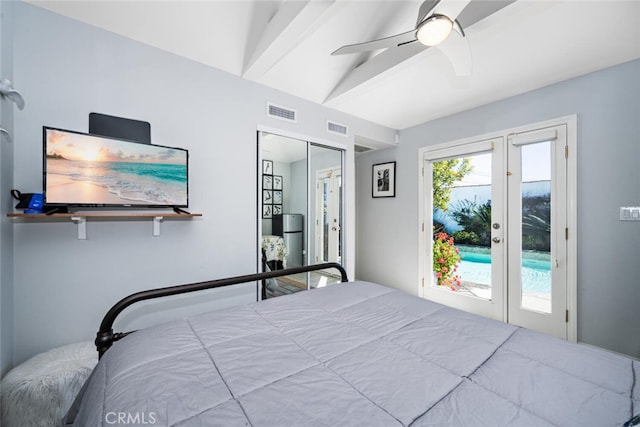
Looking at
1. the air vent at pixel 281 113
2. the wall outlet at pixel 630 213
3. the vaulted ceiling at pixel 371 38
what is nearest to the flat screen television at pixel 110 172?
the vaulted ceiling at pixel 371 38

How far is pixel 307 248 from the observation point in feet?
10.2

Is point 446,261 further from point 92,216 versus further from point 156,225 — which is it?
point 92,216

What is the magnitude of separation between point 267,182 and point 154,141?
3.52 ft

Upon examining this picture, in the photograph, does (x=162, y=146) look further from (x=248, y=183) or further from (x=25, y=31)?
(x=25, y=31)

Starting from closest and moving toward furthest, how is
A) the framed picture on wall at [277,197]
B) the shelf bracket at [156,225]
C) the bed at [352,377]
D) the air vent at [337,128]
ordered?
the bed at [352,377], the shelf bracket at [156,225], the framed picture on wall at [277,197], the air vent at [337,128]

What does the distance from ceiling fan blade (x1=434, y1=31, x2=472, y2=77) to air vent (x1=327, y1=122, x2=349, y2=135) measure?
1.54 meters

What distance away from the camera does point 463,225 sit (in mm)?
3213

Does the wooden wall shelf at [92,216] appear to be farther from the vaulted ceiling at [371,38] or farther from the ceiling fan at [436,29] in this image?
the ceiling fan at [436,29]

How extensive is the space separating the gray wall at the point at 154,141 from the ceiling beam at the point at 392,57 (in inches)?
29.2

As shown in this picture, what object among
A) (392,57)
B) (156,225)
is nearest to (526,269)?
(392,57)

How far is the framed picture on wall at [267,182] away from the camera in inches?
105

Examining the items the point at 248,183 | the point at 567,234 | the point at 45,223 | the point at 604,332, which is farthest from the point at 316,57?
the point at 604,332

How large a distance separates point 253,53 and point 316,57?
1.92 feet

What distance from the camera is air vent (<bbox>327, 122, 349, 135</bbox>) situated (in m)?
3.17
